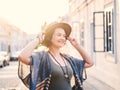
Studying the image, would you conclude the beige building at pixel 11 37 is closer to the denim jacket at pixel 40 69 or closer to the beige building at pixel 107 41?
the beige building at pixel 107 41

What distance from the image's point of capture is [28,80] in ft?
12.3

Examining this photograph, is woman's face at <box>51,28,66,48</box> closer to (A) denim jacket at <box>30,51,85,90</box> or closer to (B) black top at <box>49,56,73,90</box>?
(A) denim jacket at <box>30,51,85,90</box>

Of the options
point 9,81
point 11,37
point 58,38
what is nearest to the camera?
point 58,38

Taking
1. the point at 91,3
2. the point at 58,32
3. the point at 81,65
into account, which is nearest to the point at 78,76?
the point at 81,65

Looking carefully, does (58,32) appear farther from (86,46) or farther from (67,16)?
(67,16)

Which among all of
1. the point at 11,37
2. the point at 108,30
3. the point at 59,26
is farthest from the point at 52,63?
the point at 11,37

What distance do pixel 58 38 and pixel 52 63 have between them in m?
0.27

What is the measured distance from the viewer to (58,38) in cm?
381

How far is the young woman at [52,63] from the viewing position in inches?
142

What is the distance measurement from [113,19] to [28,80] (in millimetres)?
9646

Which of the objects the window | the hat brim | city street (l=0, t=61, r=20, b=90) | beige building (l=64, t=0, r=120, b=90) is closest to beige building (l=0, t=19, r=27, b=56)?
city street (l=0, t=61, r=20, b=90)

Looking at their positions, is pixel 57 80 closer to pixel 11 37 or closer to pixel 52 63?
pixel 52 63

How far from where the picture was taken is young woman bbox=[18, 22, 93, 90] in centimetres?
360

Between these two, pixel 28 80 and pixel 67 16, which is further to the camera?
pixel 67 16
